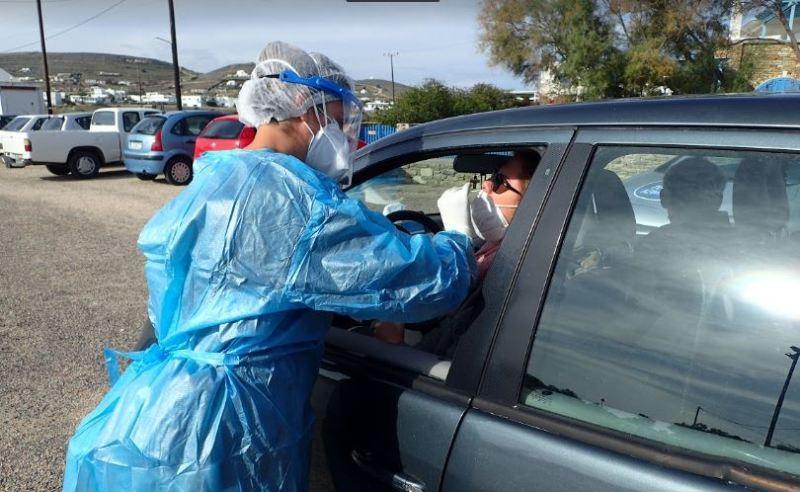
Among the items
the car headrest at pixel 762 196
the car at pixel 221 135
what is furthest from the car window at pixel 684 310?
the car at pixel 221 135

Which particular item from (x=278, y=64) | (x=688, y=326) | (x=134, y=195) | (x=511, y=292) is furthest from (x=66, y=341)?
(x=134, y=195)

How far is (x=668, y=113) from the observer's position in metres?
1.40

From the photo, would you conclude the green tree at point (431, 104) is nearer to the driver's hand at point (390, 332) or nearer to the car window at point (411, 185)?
the car window at point (411, 185)

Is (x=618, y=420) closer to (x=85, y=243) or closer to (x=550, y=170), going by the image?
(x=550, y=170)

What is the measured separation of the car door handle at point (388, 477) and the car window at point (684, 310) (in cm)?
34

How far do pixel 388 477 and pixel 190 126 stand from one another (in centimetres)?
1455

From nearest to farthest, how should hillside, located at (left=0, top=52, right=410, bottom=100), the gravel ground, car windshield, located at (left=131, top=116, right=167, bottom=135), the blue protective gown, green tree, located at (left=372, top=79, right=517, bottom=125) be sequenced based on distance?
A: the blue protective gown < the gravel ground < car windshield, located at (left=131, top=116, right=167, bottom=135) < green tree, located at (left=372, top=79, right=517, bottom=125) < hillside, located at (left=0, top=52, right=410, bottom=100)

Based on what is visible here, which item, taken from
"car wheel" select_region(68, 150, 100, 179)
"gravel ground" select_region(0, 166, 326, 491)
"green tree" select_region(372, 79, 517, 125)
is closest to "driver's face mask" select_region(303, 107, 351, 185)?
"gravel ground" select_region(0, 166, 326, 491)

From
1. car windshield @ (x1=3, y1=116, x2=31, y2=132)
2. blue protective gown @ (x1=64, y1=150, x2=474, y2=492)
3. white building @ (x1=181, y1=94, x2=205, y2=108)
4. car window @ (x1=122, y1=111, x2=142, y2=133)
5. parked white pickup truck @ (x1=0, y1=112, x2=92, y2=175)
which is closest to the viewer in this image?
blue protective gown @ (x1=64, y1=150, x2=474, y2=492)

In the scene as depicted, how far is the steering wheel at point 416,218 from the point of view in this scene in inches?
105

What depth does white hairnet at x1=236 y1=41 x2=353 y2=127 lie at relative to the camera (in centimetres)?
173

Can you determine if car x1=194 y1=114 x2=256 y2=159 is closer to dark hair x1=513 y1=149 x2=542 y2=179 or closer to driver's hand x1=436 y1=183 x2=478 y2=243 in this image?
driver's hand x1=436 y1=183 x2=478 y2=243

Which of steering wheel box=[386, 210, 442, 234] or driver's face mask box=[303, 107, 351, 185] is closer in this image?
driver's face mask box=[303, 107, 351, 185]

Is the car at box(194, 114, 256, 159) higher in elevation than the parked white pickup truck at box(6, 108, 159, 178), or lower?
higher
